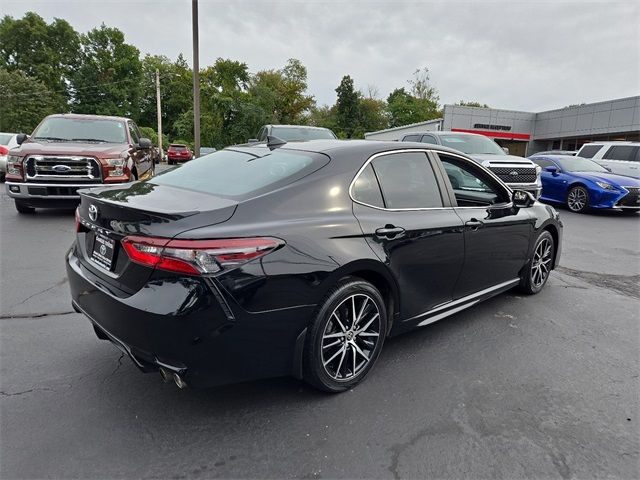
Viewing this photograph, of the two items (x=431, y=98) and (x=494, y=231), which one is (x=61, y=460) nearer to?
(x=494, y=231)

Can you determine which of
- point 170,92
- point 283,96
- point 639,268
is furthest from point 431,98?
point 639,268

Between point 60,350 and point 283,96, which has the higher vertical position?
point 283,96

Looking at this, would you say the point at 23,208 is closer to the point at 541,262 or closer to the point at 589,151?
the point at 541,262

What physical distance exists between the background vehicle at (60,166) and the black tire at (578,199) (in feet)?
35.3

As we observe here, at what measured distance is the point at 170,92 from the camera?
5928 cm

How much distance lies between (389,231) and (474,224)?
3.38ft

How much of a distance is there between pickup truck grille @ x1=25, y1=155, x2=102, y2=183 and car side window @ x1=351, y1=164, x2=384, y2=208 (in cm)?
594

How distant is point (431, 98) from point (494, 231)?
225ft

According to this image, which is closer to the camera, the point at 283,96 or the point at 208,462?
the point at 208,462

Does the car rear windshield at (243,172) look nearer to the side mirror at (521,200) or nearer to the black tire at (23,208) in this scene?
the side mirror at (521,200)

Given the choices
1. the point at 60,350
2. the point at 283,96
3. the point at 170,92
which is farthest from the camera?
the point at 170,92

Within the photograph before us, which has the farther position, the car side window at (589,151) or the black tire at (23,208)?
the car side window at (589,151)

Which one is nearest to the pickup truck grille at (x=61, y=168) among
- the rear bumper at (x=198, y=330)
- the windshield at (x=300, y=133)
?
the windshield at (x=300, y=133)

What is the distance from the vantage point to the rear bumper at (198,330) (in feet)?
6.91
